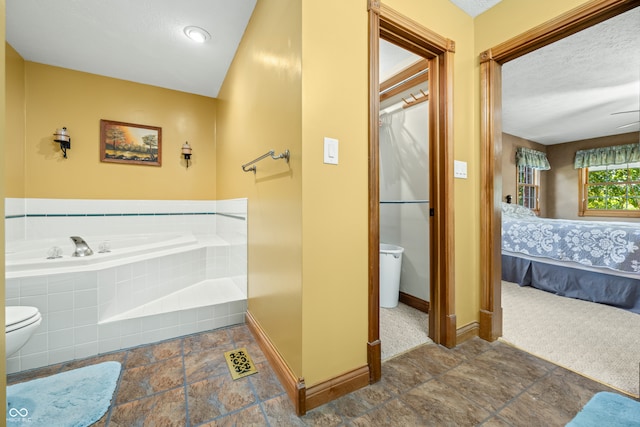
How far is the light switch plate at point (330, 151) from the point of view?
1.22m

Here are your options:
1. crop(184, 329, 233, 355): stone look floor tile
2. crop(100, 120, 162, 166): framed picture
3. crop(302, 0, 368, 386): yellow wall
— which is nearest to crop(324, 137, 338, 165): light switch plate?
crop(302, 0, 368, 386): yellow wall

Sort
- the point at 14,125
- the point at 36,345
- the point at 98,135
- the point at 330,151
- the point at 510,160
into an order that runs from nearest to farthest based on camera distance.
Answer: the point at 330,151 → the point at 36,345 → the point at 14,125 → the point at 98,135 → the point at 510,160

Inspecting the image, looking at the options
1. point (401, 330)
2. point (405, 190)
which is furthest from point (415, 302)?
point (405, 190)

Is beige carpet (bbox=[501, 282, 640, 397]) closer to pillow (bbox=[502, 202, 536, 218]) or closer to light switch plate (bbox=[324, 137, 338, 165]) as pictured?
light switch plate (bbox=[324, 137, 338, 165])

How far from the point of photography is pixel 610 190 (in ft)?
18.0

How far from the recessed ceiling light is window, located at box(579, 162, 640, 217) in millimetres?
7489

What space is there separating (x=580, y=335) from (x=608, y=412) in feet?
3.01

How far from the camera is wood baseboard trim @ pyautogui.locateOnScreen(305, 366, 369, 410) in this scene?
119 centimetres

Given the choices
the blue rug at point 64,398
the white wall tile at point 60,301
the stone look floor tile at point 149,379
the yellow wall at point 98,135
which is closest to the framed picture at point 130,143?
the yellow wall at point 98,135

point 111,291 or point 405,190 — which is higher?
point 405,190

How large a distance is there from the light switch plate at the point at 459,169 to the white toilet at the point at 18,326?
235 centimetres

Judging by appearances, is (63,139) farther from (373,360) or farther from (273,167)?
(373,360)

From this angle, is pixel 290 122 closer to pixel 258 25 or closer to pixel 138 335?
pixel 258 25

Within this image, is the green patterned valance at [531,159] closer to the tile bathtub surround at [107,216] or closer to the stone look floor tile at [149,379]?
the tile bathtub surround at [107,216]
